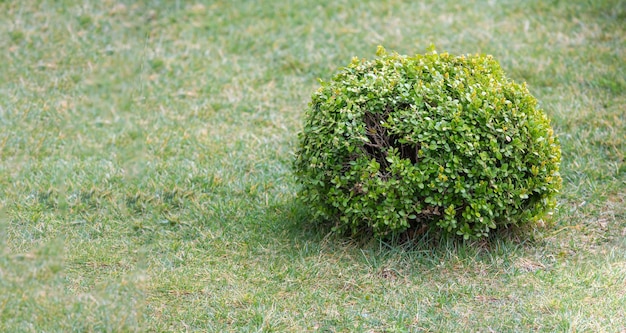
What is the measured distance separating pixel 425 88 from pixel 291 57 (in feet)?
9.48

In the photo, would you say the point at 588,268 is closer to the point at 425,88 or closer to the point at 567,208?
the point at 567,208

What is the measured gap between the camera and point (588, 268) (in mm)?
4336

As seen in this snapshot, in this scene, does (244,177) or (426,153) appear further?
(244,177)

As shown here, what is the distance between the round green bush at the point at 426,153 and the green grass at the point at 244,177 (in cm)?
24

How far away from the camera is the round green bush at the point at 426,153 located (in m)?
4.23

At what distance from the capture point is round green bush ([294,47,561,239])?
4234 millimetres

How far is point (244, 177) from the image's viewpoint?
211 inches

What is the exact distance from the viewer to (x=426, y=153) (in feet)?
13.9

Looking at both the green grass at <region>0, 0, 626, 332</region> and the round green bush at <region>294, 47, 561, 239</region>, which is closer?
the green grass at <region>0, 0, 626, 332</region>

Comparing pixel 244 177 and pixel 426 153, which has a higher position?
pixel 426 153

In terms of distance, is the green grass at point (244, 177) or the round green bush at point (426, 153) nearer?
the green grass at point (244, 177)

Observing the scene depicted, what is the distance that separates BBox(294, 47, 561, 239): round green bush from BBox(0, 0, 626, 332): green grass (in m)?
0.24

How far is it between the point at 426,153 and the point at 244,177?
1.58 metres

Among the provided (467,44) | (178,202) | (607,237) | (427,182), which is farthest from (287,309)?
(467,44)
